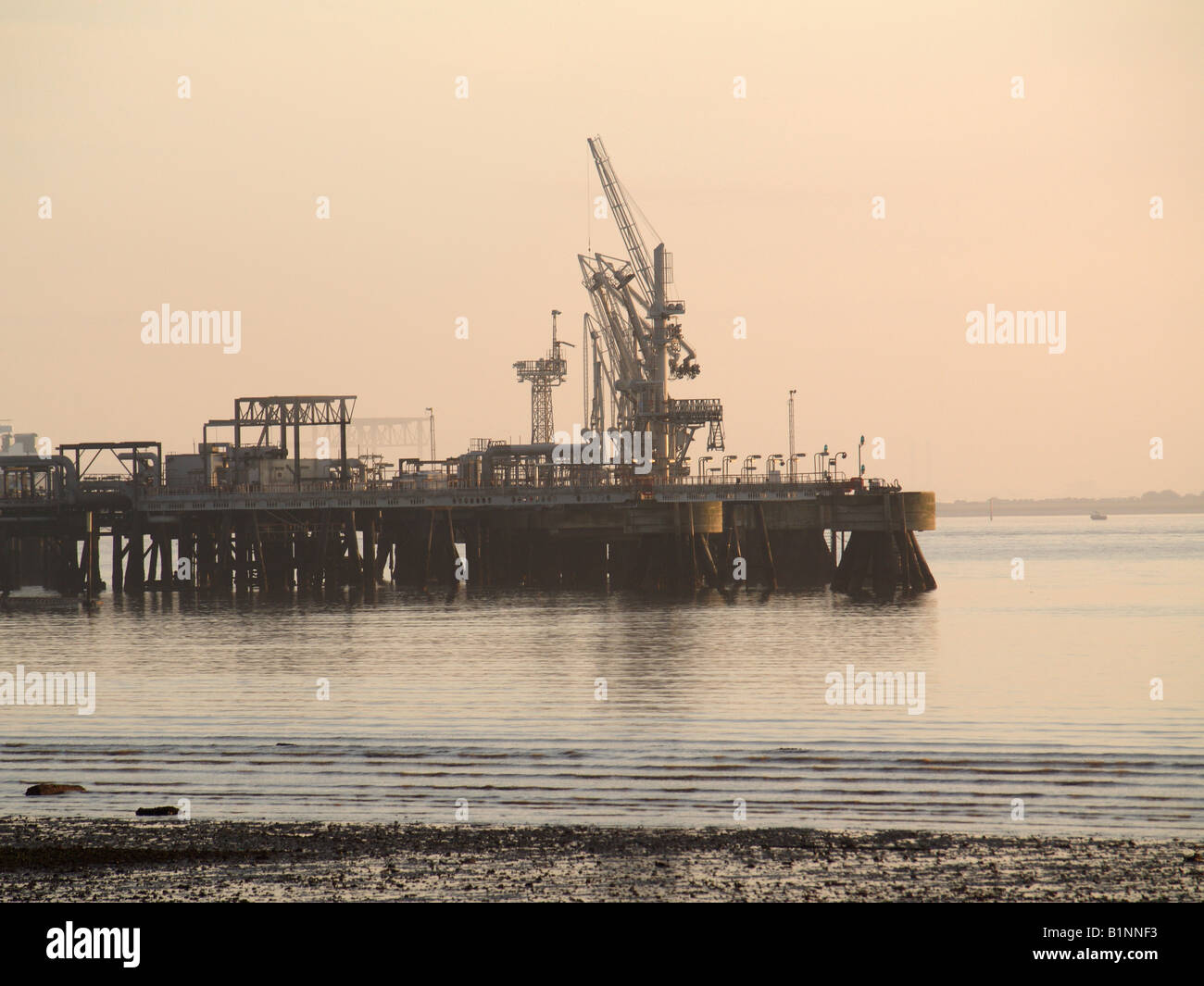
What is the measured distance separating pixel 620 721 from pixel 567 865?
13.0m

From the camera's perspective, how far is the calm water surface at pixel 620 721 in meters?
20.0

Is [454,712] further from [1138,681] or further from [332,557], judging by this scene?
[332,557]

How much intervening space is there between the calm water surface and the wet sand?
1207 mm

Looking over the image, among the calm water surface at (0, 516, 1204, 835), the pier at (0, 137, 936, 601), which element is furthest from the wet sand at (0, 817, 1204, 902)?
the pier at (0, 137, 936, 601)

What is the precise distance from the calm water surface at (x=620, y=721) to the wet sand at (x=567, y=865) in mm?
1207

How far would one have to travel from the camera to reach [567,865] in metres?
15.9

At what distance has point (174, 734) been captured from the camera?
89.8ft

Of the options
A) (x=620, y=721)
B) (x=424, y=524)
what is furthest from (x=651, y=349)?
(x=620, y=721)

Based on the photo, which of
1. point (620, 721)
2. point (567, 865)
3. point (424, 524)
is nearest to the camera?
point (567, 865)

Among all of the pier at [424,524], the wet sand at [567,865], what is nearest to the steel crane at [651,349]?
the pier at [424,524]

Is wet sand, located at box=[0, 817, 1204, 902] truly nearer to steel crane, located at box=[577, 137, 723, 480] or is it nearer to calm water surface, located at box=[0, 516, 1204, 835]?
calm water surface, located at box=[0, 516, 1204, 835]

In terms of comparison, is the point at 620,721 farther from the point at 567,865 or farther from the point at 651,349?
the point at 651,349

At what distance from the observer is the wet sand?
14.7 metres
